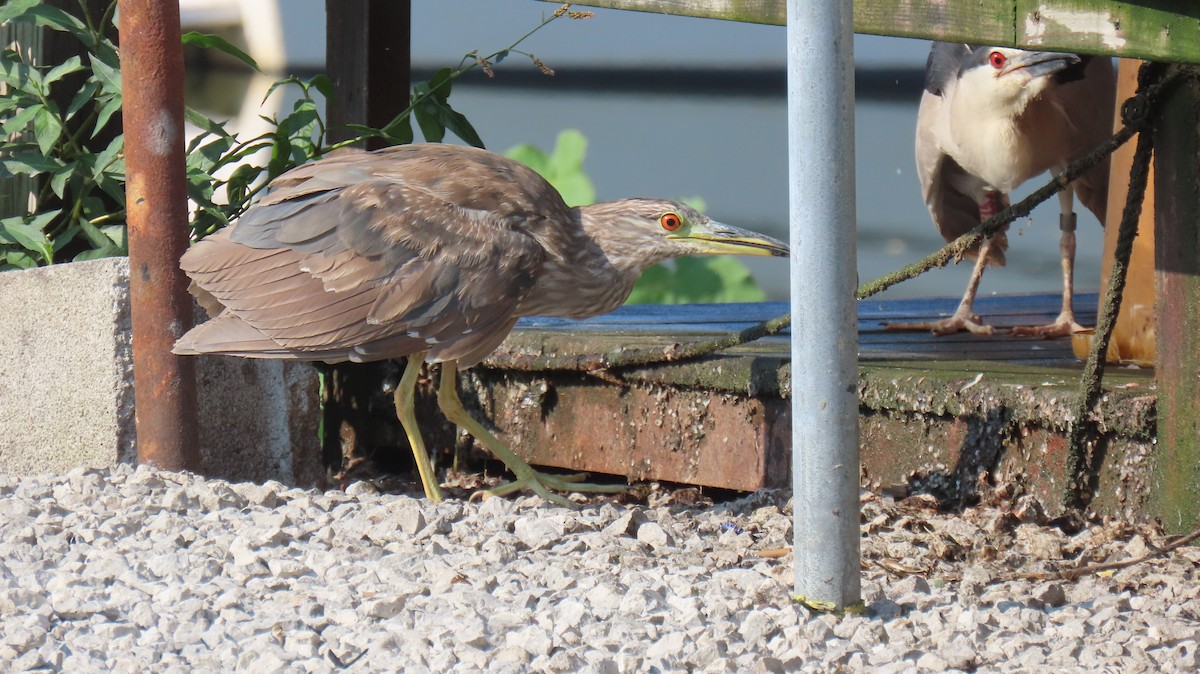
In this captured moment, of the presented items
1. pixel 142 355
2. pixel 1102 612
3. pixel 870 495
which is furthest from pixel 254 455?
pixel 1102 612

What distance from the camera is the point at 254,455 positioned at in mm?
4590

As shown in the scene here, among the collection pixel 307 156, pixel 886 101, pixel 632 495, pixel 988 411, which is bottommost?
pixel 632 495

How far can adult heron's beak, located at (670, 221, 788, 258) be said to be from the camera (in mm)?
4355

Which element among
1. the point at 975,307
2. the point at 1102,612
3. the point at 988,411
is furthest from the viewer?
the point at 975,307

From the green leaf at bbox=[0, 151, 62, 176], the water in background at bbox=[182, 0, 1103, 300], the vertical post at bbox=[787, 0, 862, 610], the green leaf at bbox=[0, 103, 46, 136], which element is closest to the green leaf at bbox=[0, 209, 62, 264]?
the green leaf at bbox=[0, 151, 62, 176]

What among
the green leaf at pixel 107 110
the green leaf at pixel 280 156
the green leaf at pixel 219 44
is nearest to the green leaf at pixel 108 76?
the green leaf at pixel 107 110

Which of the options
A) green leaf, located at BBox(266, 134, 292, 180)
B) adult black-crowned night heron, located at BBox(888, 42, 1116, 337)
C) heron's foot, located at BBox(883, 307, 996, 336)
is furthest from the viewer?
heron's foot, located at BBox(883, 307, 996, 336)

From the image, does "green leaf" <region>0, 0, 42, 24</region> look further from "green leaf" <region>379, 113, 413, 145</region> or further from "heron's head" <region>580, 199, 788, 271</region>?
"heron's head" <region>580, 199, 788, 271</region>

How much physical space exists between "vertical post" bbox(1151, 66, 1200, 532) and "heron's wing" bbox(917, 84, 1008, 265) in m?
2.29

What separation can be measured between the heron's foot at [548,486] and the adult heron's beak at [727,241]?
88cm

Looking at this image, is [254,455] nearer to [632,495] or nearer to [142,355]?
[142,355]

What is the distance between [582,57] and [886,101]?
84.8 inches

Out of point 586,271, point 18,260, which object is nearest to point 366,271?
point 586,271

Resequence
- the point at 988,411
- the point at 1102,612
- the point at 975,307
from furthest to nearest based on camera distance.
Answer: the point at 975,307
the point at 988,411
the point at 1102,612
